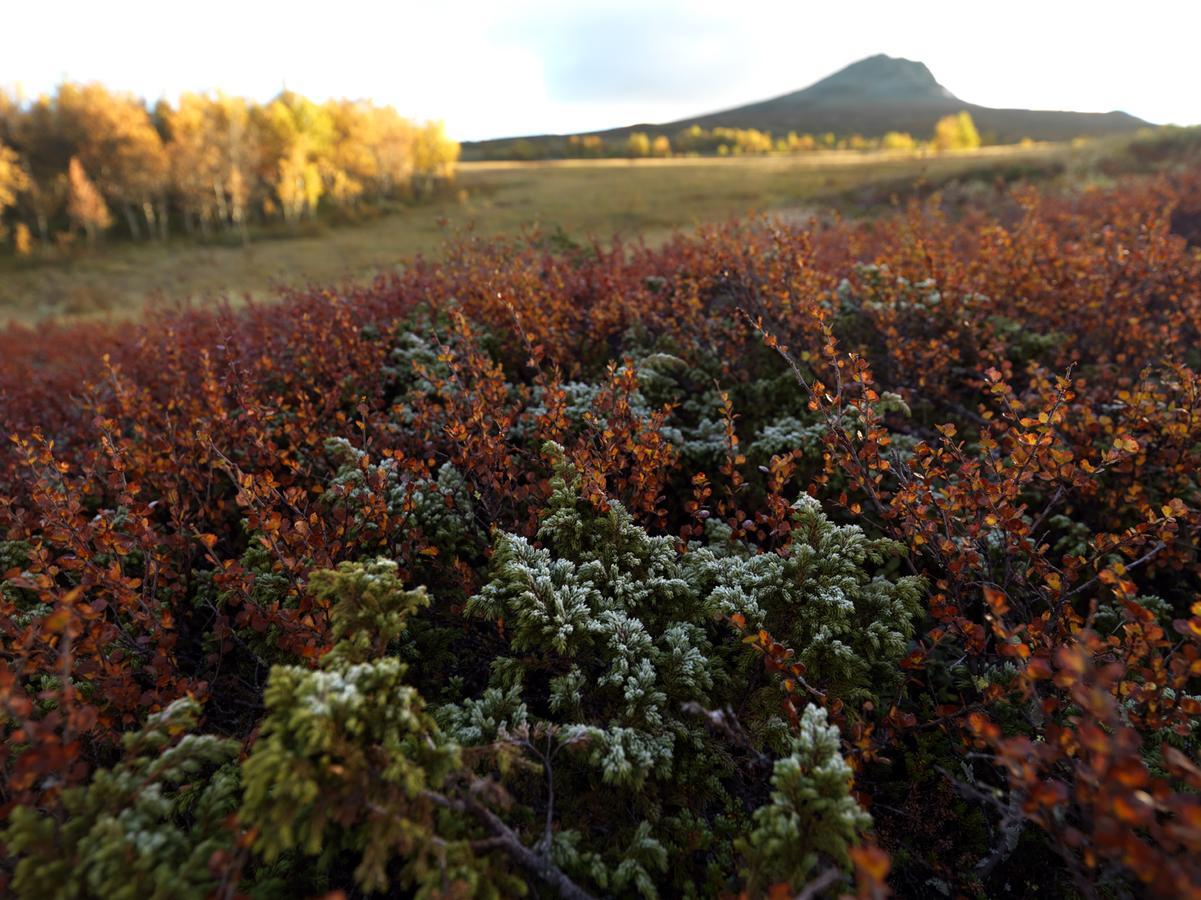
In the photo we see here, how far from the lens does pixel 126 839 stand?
1490mm

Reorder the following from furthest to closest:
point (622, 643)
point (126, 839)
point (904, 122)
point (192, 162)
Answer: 1. point (904, 122)
2. point (192, 162)
3. point (622, 643)
4. point (126, 839)

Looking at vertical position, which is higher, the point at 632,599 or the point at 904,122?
the point at 904,122

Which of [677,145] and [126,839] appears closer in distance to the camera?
[126,839]

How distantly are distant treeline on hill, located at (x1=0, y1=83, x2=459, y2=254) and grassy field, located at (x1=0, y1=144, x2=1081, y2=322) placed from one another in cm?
431

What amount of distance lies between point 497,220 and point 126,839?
37.2 m

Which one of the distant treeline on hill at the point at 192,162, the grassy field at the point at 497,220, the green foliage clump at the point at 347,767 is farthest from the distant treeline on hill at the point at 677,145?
the green foliage clump at the point at 347,767

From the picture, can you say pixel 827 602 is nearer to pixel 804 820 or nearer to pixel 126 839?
pixel 804 820

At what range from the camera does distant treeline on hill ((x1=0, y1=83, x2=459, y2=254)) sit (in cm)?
4097

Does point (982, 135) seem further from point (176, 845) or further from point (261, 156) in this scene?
point (176, 845)

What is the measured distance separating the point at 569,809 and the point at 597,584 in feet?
3.18

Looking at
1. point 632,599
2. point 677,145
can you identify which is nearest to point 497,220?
point 632,599

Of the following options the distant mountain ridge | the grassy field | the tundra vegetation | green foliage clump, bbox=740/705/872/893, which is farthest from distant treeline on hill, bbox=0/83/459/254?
the distant mountain ridge

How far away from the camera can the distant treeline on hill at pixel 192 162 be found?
40969 mm

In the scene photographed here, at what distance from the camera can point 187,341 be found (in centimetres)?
683
